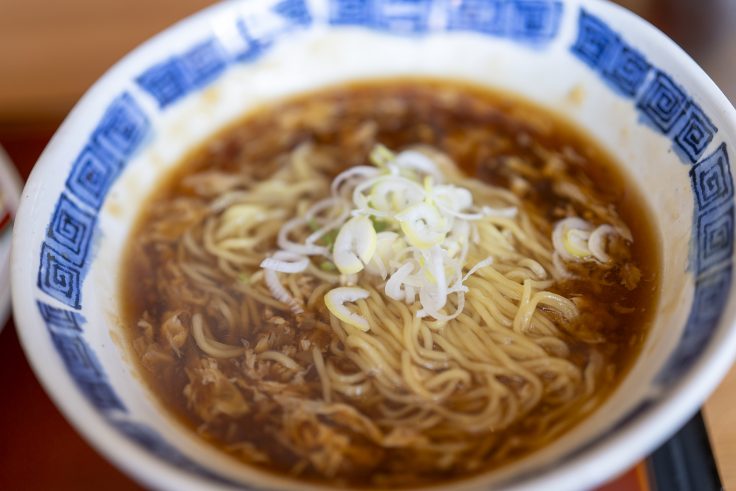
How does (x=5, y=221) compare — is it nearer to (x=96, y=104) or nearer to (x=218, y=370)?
(x=96, y=104)

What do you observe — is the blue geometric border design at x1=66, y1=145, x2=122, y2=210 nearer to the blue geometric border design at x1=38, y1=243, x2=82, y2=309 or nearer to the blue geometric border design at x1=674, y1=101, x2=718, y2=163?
the blue geometric border design at x1=38, y1=243, x2=82, y2=309

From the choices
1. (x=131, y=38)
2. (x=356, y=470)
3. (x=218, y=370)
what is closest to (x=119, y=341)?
(x=218, y=370)

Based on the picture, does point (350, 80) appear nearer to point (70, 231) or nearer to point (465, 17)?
point (465, 17)

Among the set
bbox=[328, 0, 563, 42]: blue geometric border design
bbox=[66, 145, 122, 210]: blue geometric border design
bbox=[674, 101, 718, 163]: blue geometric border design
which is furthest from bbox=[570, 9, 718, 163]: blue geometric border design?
bbox=[66, 145, 122, 210]: blue geometric border design

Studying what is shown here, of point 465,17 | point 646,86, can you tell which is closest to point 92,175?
point 465,17

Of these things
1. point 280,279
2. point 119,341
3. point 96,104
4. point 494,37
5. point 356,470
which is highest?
point 494,37

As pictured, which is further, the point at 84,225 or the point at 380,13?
the point at 380,13

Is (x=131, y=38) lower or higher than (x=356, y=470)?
higher
